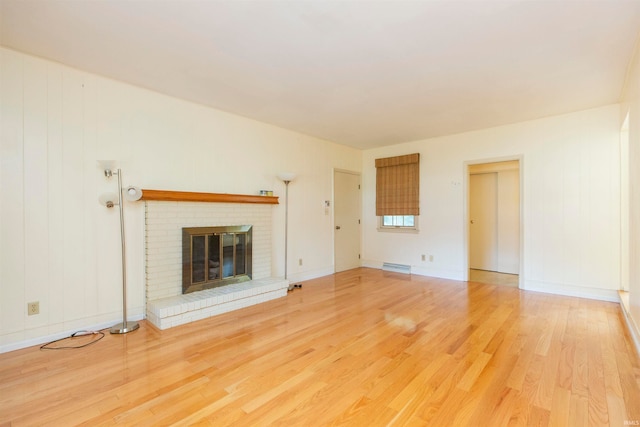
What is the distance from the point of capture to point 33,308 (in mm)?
2578

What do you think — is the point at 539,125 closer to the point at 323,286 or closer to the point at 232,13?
the point at 323,286

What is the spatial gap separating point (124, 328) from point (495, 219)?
611 centimetres

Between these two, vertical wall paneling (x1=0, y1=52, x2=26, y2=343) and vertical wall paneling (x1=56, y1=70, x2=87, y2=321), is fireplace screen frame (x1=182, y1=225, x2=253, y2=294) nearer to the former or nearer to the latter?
vertical wall paneling (x1=56, y1=70, x2=87, y2=321)

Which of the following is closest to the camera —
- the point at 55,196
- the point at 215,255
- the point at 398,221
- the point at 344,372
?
the point at 344,372

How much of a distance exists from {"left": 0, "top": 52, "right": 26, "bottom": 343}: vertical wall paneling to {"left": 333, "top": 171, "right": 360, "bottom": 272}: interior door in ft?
13.8

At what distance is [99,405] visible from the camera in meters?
1.75

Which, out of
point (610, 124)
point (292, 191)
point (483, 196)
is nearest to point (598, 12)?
point (610, 124)

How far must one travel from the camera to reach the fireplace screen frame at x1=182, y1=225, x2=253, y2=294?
3.45 m

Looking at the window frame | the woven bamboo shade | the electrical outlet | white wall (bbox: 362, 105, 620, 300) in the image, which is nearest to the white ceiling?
white wall (bbox: 362, 105, 620, 300)

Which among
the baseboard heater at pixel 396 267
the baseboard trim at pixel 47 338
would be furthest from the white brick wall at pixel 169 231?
the baseboard heater at pixel 396 267

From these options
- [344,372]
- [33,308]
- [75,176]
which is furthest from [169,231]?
[344,372]

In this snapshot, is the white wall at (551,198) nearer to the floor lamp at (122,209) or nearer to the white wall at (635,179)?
the white wall at (635,179)

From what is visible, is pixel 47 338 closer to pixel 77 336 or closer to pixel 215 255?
pixel 77 336

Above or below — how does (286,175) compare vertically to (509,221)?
above
